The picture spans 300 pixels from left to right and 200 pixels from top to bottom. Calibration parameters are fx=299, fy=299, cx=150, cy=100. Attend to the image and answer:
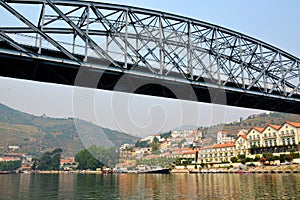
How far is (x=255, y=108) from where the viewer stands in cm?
3603

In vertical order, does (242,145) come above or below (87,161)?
above

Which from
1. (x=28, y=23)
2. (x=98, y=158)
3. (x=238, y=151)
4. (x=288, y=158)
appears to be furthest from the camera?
(x=98, y=158)

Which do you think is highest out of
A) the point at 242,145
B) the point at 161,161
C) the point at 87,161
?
the point at 242,145

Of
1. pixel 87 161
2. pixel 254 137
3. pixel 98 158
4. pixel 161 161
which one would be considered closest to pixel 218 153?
pixel 254 137

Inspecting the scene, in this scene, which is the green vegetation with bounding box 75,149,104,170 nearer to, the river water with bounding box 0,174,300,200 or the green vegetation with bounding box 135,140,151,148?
the green vegetation with bounding box 135,140,151,148

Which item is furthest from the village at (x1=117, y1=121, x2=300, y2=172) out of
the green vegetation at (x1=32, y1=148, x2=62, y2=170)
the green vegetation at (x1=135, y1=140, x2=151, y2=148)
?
the green vegetation at (x1=32, y1=148, x2=62, y2=170)

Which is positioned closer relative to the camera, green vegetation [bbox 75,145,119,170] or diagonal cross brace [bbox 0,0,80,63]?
diagonal cross brace [bbox 0,0,80,63]

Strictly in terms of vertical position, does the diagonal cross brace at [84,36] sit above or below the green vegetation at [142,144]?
above

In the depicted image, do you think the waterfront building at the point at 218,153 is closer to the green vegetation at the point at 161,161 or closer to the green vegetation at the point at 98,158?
the green vegetation at the point at 161,161

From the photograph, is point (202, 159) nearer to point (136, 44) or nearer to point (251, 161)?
point (251, 161)

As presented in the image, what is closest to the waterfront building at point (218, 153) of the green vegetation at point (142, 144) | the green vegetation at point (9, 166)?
the green vegetation at point (142, 144)

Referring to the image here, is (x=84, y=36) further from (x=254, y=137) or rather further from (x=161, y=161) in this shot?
(x=161, y=161)

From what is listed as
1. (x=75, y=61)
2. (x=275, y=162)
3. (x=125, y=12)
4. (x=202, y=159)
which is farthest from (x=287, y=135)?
(x=75, y=61)

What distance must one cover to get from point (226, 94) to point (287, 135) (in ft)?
136
